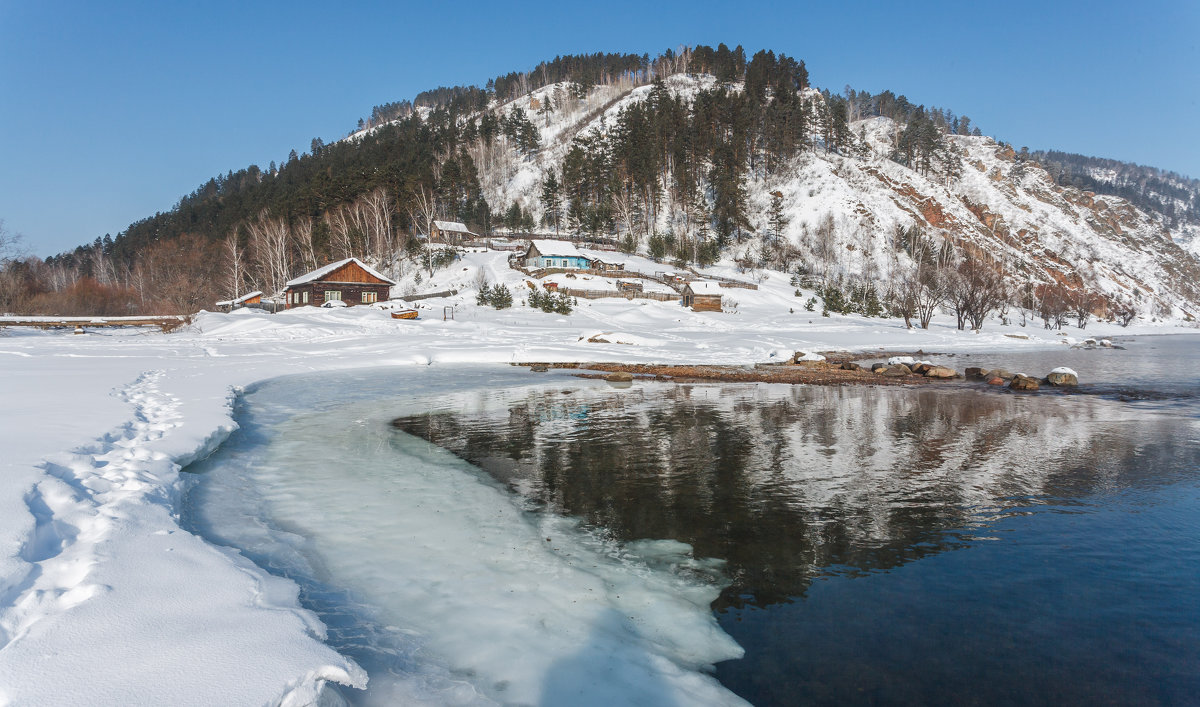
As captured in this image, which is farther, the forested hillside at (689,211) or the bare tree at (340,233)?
the forested hillside at (689,211)

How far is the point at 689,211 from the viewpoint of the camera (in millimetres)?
92562

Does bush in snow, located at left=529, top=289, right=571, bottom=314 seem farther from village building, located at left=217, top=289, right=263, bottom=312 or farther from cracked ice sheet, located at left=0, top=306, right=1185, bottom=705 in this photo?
village building, located at left=217, top=289, right=263, bottom=312

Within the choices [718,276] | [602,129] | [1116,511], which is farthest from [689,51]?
[1116,511]

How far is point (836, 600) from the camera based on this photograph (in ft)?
→ 18.9

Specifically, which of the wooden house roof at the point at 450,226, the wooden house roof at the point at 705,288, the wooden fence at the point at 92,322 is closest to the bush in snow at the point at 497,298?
the wooden house roof at the point at 705,288

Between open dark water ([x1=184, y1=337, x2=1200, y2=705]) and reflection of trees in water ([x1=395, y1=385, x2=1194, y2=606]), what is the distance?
0.06 metres

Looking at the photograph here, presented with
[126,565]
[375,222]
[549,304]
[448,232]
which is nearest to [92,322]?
[375,222]

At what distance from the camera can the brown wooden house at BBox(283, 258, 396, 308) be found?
54.6 metres

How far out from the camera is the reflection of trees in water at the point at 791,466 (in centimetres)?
730

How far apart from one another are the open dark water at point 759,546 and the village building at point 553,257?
5749 centimetres

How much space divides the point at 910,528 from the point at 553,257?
64931 mm

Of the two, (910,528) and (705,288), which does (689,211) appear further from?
(910,528)

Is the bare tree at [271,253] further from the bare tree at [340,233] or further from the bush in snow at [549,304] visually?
the bush in snow at [549,304]

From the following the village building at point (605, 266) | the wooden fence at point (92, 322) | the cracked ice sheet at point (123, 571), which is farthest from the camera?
the village building at point (605, 266)
